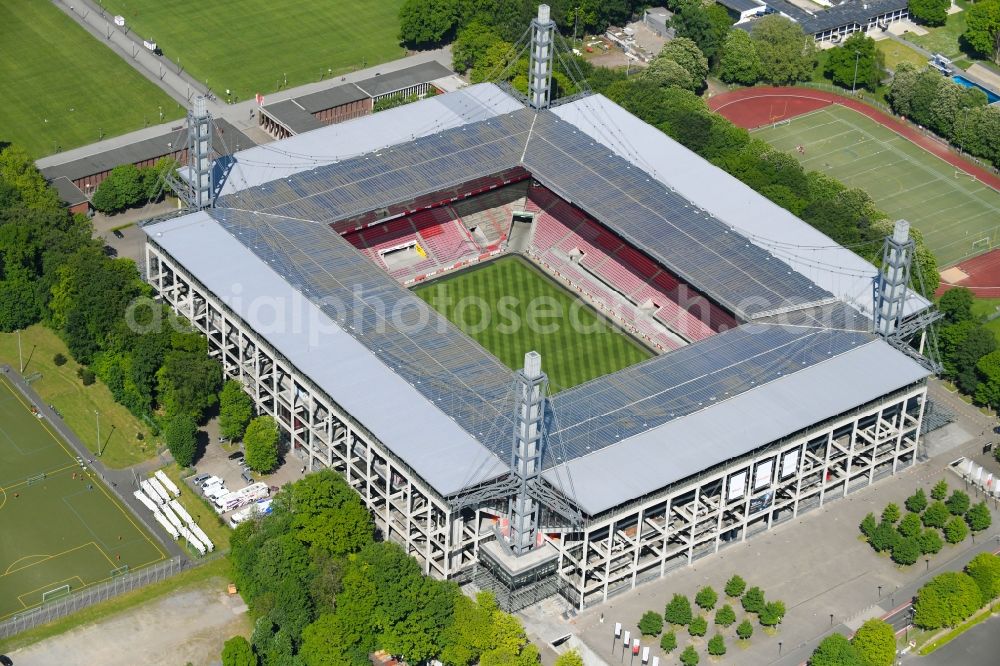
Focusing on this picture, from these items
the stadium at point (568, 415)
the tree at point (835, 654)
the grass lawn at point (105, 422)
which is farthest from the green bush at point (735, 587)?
the grass lawn at point (105, 422)

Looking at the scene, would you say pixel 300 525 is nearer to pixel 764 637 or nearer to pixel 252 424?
pixel 252 424

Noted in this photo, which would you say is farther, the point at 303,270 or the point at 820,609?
the point at 303,270

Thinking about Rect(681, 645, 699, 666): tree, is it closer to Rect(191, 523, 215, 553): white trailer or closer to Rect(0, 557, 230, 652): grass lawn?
Rect(0, 557, 230, 652): grass lawn


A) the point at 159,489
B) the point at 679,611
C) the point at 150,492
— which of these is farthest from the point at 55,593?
the point at 679,611

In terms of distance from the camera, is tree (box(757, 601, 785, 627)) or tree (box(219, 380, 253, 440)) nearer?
tree (box(757, 601, 785, 627))

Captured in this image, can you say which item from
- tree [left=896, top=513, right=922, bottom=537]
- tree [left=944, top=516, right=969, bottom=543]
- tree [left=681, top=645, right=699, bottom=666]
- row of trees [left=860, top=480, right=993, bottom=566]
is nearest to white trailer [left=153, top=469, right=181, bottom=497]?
tree [left=681, top=645, right=699, bottom=666]

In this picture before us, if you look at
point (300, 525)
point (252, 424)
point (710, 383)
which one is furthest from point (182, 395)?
point (710, 383)
